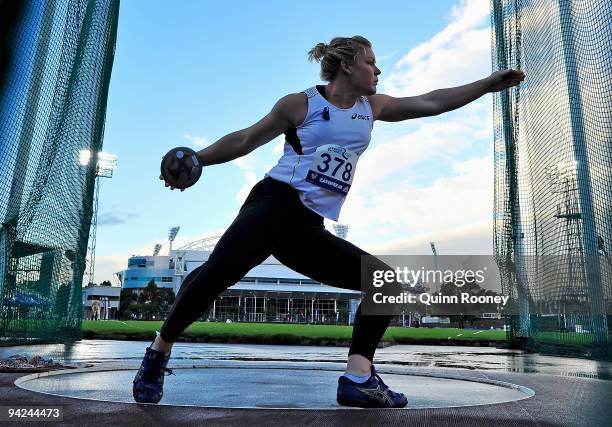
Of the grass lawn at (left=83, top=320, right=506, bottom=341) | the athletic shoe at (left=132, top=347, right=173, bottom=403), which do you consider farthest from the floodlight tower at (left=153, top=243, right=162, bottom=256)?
the athletic shoe at (left=132, top=347, right=173, bottom=403)

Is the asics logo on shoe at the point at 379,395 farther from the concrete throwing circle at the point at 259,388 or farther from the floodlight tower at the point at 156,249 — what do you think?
the floodlight tower at the point at 156,249

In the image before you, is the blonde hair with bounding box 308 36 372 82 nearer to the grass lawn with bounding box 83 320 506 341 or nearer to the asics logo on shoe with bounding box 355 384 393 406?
the asics logo on shoe with bounding box 355 384 393 406

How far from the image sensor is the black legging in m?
2.77

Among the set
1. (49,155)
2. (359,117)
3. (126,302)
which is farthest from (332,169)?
(126,302)

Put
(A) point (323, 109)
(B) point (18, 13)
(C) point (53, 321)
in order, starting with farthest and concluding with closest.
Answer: (C) point (53, 321)
(B) point (18, 13)
(A) point (323, 109)

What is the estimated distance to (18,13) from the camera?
212 inches

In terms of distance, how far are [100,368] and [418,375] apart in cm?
274

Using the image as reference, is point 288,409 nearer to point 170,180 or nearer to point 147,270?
point 170,180

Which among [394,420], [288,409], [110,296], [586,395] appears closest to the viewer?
[394,420]

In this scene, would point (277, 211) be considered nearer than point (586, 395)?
Yes

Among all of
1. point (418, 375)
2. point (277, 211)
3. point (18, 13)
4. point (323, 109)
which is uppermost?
point (18, 13)

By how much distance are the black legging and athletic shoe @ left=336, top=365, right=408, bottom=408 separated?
0.16m

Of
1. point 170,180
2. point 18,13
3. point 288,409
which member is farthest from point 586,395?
point 18,13

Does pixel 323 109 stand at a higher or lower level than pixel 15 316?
higher
